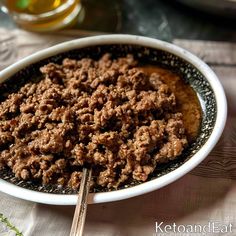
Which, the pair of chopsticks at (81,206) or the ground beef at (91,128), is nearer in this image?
the pair of chopsticks at (81,206)

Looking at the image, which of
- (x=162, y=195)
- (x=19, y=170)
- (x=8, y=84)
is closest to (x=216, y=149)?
(x=162, y=195)

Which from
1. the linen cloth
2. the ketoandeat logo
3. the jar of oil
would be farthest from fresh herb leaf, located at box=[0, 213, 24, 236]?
the jar of oil

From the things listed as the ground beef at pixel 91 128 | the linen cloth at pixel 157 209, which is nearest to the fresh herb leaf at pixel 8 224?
the linen cloth at pixel 157 209

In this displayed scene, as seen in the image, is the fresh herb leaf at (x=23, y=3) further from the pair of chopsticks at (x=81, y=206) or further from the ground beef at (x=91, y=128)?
the pair of chopsticks at (x=81, y=206)

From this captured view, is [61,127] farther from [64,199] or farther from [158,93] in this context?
[158,93]

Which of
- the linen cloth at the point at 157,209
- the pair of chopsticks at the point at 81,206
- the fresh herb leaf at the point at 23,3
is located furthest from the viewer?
the fresh herb leaf at the point at 23,3

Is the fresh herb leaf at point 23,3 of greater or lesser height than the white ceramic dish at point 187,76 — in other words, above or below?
above
